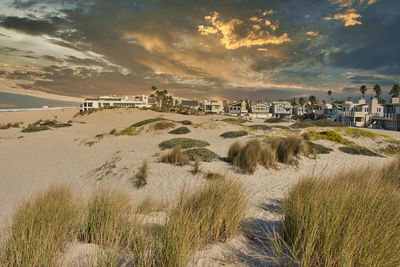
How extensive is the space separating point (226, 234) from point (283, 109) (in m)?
85.1

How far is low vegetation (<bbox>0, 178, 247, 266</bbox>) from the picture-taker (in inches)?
85.8

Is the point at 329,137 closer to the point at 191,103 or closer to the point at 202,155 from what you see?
the point at 202,155

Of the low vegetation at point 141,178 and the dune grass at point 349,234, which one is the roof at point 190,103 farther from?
the dune grass at point 349,234

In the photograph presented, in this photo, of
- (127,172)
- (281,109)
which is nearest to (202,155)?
(127,172)

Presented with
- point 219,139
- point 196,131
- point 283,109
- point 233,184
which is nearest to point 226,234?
point 233,184

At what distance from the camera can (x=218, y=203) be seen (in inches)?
130

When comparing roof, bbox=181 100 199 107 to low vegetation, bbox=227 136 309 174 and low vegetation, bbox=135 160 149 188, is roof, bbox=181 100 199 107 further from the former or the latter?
low vegetation, bbox=135 160 149 188

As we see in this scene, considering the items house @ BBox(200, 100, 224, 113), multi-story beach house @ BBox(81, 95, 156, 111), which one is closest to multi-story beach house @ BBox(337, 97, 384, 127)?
house @ BBox(200, 100, 224, 113)

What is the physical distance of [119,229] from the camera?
9.39ft

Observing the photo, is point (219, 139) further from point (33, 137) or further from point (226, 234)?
point (33, 137)

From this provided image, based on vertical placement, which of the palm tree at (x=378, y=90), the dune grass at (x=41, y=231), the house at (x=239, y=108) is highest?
the palm tree at (x=378, y=90)

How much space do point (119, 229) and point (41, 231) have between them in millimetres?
915

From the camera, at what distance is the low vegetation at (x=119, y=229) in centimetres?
218

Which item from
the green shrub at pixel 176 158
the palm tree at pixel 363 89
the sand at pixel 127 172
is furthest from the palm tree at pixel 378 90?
the green shrub at pixel 176 158
